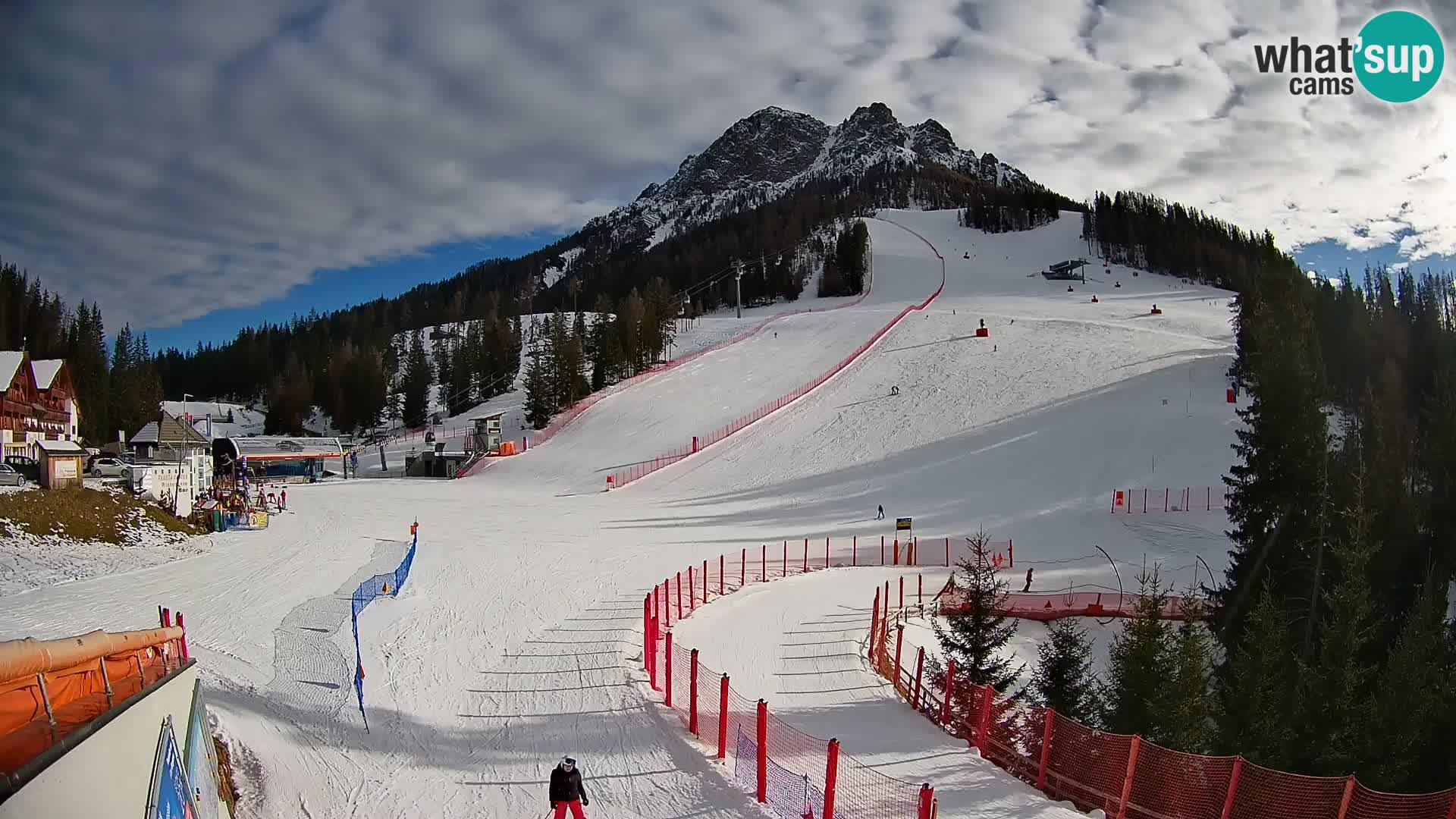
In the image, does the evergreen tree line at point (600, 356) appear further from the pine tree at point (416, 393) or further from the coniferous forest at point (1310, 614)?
the coniferous forest at point (1310, 614)

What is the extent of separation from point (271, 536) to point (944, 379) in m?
36.3

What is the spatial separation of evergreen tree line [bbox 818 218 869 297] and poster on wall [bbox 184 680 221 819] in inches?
3807

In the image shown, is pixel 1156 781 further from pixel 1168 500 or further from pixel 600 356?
pixel 600 356

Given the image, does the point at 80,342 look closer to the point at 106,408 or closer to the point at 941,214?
the point at 106,408

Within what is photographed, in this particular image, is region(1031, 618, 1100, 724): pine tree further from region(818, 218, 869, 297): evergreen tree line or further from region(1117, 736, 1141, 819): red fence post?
region(818, 218, 869, 297): evergreen tree line

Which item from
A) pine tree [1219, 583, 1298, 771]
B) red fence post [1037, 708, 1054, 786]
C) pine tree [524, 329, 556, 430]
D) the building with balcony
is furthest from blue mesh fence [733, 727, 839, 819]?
pine tree [524, 329, 556, 430]

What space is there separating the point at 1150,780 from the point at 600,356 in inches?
2296

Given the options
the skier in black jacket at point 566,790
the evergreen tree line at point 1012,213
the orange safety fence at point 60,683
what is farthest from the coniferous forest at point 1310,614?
the evergreen tree line at point 1012,213

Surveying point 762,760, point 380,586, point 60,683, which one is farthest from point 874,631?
point 60,683

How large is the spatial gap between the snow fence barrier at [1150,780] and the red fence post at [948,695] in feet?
0.14

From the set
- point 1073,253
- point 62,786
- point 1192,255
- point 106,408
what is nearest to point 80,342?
point 106,408

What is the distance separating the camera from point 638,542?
26.0 m

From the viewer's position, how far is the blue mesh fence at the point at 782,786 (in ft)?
27.2

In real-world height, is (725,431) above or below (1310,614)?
above
